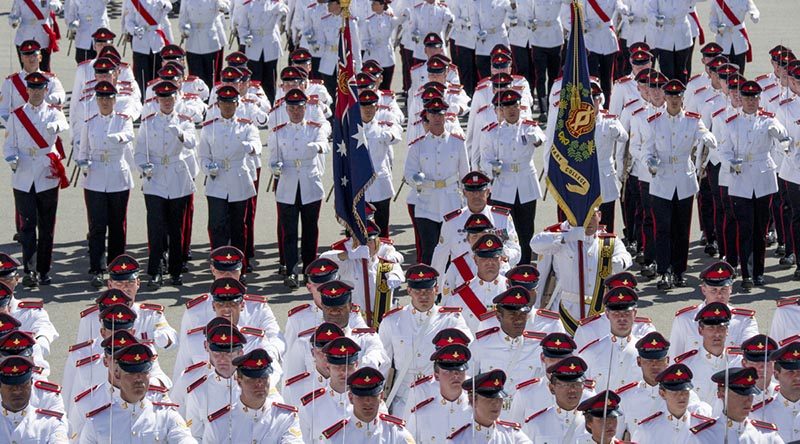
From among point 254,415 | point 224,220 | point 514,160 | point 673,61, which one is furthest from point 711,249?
point 254,415

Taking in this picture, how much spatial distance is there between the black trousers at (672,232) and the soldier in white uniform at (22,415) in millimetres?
7992

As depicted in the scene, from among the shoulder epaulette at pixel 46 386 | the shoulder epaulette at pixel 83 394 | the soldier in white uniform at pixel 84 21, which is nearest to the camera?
the shoulder epaulette at pixel 46 386

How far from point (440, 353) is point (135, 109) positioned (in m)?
Result: 7.76

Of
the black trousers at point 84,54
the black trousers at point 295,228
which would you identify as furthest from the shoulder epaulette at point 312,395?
the black trousers at point 84,54

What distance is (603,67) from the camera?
25547mm

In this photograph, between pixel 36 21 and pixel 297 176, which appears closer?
pixel 297 176

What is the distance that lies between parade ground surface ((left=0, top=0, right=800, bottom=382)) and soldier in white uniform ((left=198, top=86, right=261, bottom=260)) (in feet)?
2.21

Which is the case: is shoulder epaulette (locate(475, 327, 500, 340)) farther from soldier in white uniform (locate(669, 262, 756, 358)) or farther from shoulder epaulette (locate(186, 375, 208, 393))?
shoulder epaulette (locate(186, 375, 208, 393))

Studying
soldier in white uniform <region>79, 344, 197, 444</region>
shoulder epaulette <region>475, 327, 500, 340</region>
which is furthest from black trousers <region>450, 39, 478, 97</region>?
soldier in white uniform <region>79, 344, 197, 444</region>

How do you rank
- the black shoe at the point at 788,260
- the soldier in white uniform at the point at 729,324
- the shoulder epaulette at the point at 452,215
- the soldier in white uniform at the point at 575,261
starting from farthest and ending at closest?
1. the black shoe at the point at 788,260
2. the shoulder epaulette at the point at 452,215
3. the soldier in white uniform at the point at 575,261
4. the soldier in white uniform at the point at 729,324

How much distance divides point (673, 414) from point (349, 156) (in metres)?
4.64

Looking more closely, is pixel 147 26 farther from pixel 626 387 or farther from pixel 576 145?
pixel 626 387

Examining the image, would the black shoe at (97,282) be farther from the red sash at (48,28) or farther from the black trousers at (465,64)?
the black trousers at (465,64)

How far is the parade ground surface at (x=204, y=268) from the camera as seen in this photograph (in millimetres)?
18844
